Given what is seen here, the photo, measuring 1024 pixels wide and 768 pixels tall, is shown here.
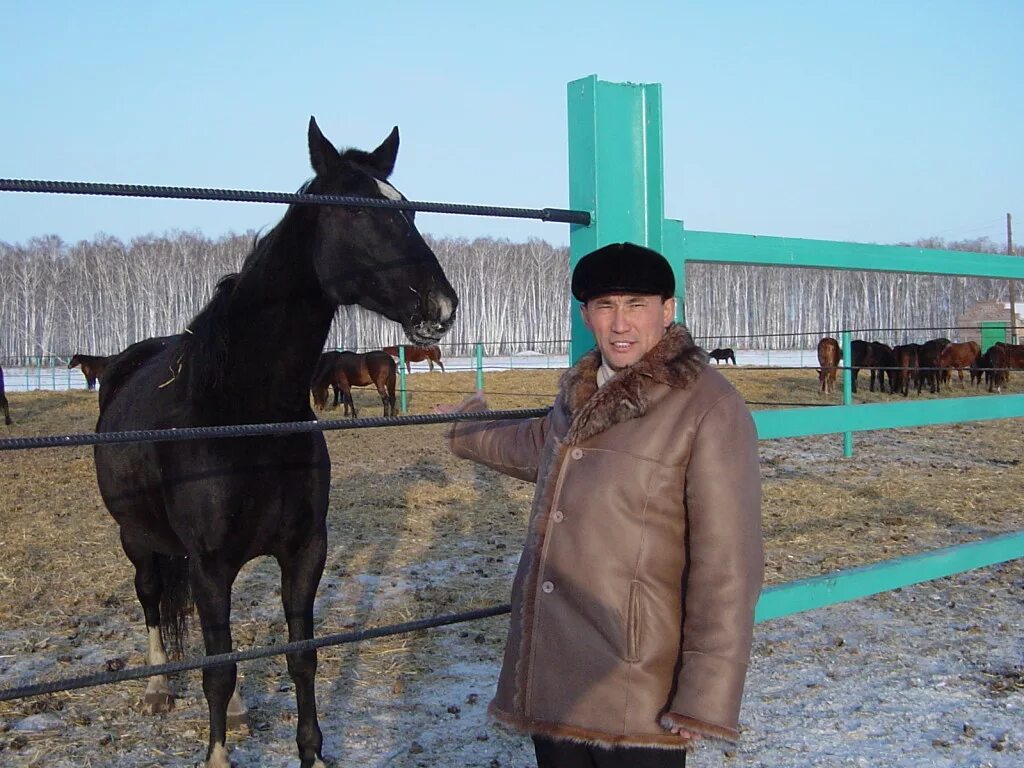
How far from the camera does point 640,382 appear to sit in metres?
1.56

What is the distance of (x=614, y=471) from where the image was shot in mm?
1523

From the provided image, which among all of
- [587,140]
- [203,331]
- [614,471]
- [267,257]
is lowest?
[614,471]

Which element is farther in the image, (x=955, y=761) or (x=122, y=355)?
(x=122, y=355)

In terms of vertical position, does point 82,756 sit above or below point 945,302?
below

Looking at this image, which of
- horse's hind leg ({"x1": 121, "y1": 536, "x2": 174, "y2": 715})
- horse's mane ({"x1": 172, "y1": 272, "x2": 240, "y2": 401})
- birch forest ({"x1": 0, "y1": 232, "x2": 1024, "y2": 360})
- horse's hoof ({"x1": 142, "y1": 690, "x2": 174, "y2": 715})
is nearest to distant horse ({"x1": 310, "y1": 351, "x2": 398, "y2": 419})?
horse's hind leg ({"x1": 121, "y1": 536, "x2": 174, "y2": 715})

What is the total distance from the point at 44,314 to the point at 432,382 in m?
28.8

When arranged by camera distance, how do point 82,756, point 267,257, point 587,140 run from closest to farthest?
point 587,140 → point 267,257 → point 82,756

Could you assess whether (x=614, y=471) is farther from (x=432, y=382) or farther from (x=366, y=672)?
(x=432, y=382)

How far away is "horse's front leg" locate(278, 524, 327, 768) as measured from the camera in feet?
9.22

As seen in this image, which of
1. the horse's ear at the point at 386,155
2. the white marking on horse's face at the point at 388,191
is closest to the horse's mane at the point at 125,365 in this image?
the horse's ear at the point at 386,155

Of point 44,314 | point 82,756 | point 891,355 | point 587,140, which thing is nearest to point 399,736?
point 82,756

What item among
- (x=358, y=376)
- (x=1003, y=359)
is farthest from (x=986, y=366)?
(x=358, y=376)

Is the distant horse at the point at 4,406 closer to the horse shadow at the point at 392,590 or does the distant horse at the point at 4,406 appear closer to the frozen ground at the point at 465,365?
the frozen ground at the point at 465,365

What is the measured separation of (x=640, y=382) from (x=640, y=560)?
31 cm
